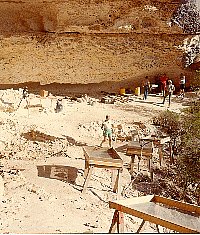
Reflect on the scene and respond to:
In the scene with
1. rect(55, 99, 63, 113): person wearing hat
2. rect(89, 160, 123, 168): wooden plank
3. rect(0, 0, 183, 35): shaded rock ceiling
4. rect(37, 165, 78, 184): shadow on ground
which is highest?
rect(0, 0, 183, 35): shaded rock ceiling

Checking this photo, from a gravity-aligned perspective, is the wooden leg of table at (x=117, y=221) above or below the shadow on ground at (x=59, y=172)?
above

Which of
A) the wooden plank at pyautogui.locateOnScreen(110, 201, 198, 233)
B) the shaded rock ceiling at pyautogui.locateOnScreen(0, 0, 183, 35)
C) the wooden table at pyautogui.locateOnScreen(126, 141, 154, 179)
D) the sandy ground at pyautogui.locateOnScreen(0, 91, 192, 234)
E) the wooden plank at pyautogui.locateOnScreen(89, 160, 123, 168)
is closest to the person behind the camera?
the wooden plank at pyautogui.locateOnScreen(110, 201, 198, 233)

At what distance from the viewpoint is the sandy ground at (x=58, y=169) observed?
7188mm

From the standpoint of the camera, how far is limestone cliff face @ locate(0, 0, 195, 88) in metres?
15.6

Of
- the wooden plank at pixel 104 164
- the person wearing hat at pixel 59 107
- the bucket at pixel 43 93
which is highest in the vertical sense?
the bucket at pixel 43 93

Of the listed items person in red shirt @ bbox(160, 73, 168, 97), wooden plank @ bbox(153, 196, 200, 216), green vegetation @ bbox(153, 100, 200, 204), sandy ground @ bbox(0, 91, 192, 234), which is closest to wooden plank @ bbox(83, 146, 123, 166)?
sandy ground @ bbox(0, 91, 192, 234)

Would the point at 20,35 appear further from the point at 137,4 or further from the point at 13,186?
the point at 13,186

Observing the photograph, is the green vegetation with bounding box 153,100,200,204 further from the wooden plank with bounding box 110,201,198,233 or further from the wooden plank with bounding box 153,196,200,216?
the wooden plank with bounding box 110,201,198,233

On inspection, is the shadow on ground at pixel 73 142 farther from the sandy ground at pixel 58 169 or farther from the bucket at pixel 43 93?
the bucket at pixel 43 93

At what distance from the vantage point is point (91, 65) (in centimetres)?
1661

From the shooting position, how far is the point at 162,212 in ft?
18.7

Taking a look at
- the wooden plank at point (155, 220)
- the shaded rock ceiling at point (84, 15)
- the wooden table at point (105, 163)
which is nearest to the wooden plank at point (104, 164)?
the wooden table at point (105, 163)

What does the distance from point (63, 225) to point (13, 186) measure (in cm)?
161

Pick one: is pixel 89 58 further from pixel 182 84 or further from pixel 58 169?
pixel 58 169
